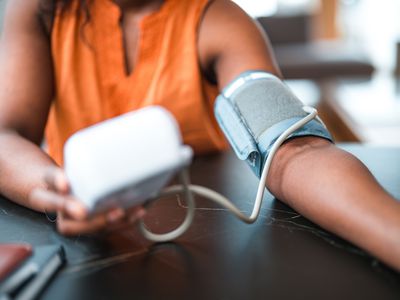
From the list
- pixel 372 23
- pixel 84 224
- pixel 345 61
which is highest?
pixel 84 224

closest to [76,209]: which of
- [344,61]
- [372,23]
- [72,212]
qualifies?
[72,212]

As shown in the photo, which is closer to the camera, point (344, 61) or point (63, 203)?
point (63, 203)

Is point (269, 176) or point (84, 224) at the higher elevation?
point (84, 224)

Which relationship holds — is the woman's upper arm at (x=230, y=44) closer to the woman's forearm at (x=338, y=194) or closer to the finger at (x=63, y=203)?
the woman's forearm at (x=338, y=194)

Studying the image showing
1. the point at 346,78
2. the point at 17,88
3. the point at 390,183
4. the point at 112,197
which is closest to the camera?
the point at 112,197

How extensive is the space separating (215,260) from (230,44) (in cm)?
40

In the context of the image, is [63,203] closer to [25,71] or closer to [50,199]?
[50,199]

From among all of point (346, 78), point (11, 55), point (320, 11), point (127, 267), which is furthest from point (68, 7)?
point (320, 11)

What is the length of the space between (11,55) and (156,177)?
479mm

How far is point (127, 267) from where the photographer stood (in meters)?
0.41

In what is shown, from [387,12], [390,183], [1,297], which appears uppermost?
[1,297]

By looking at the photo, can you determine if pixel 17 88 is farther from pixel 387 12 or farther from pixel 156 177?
pixel 387 12

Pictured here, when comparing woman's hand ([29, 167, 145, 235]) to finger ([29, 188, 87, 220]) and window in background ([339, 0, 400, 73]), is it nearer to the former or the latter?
finger ([29, 188, 87, 220])

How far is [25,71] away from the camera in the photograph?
0.70 meters
